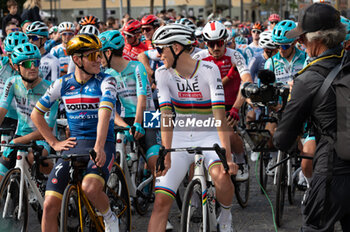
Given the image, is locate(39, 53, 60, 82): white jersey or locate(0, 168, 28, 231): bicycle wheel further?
locate(39, 53, 60, 82): white jersey

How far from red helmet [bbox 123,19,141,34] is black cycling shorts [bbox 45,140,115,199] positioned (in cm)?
408

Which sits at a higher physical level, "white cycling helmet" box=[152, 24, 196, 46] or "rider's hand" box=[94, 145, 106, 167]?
"white cycling helmet" box=[152, 24, 196, 46]

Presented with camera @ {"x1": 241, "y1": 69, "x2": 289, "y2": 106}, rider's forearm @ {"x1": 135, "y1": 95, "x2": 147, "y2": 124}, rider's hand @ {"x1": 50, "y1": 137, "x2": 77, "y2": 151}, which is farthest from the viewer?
rider's forearm @ {"x1": 135, "y1": 95, "x2": 147, "y2": 124}

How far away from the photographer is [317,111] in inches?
142

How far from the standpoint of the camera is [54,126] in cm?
642

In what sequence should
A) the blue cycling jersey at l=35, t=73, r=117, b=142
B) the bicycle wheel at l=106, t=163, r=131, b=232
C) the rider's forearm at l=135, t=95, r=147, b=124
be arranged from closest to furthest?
the blue cycling jersey at l=35, t=73, r=117, b=142 < the bicycle wheel at l=106, t=163, r=131, b=232 < the rider's forearm at l=135, t=95, r=147, b=124

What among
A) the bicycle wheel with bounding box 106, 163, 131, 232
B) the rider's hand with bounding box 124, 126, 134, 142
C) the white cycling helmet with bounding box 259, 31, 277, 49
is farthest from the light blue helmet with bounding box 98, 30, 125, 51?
the white cycling helmet with bounding box 259, 31, 277, 49

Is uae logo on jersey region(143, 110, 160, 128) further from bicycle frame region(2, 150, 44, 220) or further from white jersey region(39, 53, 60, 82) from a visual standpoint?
white jersey region(39, 53, 60, 82)

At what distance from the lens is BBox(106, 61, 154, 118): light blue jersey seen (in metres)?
7.07

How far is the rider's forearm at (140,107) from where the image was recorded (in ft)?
21.9

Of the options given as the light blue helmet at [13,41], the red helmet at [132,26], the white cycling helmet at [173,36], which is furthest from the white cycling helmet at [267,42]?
the white cycling helmet at [173,36]

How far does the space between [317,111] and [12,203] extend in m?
3.33

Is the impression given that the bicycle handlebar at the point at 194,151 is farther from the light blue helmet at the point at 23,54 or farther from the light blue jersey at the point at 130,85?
the light blue helmet at the point at 23,54

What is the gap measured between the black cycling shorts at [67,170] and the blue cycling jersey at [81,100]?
0.10 metres
